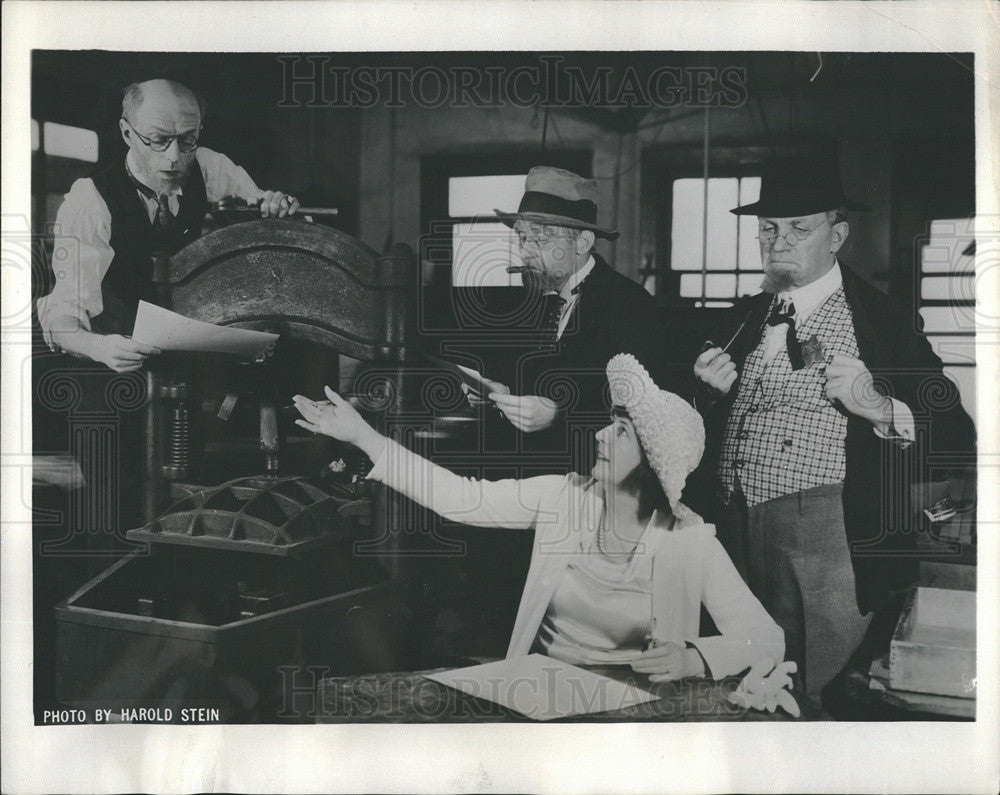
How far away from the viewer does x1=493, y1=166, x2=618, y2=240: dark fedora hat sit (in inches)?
92.3

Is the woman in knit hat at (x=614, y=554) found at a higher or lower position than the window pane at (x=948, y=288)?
lower

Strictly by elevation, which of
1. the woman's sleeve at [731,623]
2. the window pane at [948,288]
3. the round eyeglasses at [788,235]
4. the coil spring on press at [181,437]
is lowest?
the woman's sleeve at [731,623]

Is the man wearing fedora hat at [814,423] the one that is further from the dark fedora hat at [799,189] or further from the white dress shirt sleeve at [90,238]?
the white dress shirt sleeve at [90,238]

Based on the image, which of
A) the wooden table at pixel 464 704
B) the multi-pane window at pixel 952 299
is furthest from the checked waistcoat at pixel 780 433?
the wooden table at pixel 464 704

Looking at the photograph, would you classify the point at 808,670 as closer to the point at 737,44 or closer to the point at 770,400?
the point at 770,400

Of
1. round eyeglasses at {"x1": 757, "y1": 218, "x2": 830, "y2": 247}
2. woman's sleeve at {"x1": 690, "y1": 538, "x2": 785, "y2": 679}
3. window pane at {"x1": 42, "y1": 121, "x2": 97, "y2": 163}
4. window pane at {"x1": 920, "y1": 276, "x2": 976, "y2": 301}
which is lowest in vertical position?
woman's sleeve at {"x1": 690, "y1": 538, "x2": 785, "y2": 679}

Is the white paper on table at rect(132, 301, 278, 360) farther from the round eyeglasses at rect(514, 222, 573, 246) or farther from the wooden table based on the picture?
the wooden table

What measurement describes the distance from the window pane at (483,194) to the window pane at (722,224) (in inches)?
20.0

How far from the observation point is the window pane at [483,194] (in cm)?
234

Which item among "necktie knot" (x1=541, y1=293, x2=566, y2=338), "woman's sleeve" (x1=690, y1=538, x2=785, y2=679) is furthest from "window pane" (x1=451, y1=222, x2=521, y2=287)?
"woman's sleeve" (x1=690, y1=538, x2=785, y2=679)

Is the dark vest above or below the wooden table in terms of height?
above

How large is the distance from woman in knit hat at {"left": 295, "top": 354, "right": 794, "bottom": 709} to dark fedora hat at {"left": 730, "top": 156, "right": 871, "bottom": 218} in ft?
2.19

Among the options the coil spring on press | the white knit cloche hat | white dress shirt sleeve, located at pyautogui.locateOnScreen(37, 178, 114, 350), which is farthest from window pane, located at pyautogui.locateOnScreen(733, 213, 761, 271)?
white dress shirt sleeve, located at pyautogui.locateOnScreen(37, 178, 114, 350)

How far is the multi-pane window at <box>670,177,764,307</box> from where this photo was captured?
2.35 m
